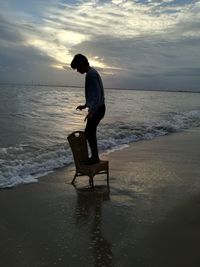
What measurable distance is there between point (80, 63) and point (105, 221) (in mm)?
2708

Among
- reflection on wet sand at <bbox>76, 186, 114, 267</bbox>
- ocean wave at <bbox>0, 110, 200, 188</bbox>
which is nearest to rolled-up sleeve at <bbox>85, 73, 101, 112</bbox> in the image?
reflection on wet sand at <bbox>76, 186, 114, 267</bbox>

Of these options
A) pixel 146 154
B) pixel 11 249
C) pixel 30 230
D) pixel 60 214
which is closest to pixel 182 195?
pixel 60 214

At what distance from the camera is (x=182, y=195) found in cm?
619

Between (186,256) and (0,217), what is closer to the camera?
(186,256)

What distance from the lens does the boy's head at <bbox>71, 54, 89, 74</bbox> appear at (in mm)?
6303

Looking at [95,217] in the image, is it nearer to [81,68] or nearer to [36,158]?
[81,68]

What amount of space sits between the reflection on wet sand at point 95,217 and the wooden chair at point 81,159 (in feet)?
1.03

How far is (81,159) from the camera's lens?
271 inches

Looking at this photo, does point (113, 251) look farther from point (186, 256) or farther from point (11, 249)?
point (11, 249)

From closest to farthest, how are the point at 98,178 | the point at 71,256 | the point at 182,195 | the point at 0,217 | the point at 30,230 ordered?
1. the point at 71,256
2. the point at 30,230
3. the point at 0,217
4. the point at 182,195
5. the point at 98,178

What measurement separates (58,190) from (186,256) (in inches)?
116

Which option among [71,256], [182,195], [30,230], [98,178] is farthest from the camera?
[98,178]

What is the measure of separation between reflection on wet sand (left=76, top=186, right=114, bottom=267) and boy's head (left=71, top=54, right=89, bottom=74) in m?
2.03

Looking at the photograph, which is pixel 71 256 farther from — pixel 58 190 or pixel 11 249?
pixel 58 190
